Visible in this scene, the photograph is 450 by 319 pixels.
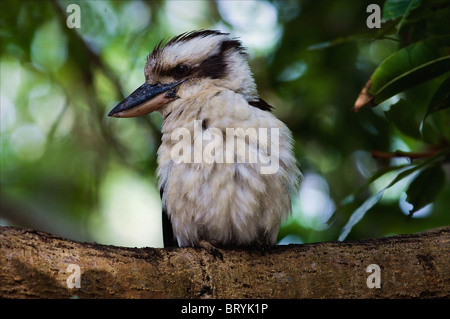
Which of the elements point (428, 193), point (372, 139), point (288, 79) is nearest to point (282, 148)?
point (428, 193)

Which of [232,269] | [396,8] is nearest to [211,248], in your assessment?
[232,269]

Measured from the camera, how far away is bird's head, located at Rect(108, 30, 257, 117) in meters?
2.68

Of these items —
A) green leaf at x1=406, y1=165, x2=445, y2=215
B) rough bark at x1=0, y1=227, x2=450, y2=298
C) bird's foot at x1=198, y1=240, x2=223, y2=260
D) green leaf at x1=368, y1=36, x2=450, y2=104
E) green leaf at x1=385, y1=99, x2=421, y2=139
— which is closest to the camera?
rough bark at x1=0, y1=227, x2=450, y2=298

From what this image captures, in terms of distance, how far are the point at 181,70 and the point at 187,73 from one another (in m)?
0.03

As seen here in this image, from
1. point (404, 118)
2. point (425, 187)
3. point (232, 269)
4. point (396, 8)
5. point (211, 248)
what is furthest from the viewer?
point (404, 118)

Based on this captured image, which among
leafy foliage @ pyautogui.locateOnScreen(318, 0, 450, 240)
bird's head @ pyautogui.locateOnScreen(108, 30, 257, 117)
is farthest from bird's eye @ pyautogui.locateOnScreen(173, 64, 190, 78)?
leafy foliage @ pyautogui.locateOnScreen(318, 0, 450, 240)

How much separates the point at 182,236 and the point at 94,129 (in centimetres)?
194

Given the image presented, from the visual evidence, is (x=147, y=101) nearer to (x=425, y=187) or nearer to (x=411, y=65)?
(x=411, y=65)

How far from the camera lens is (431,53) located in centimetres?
228

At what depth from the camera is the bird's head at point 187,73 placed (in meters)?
2.68

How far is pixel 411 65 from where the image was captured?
229 centimetres

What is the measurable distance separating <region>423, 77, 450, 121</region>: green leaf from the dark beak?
1075 mm

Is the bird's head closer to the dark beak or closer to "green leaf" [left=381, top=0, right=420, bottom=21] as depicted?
the dark beak
